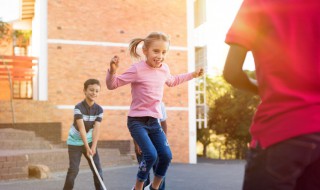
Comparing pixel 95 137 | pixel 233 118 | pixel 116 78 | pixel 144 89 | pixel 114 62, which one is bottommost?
pixel 233 118

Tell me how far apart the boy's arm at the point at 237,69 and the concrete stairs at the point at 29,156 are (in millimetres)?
9537

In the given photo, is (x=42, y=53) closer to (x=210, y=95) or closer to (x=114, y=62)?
(x=114, y=62)

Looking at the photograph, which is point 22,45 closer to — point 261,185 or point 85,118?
point 85,118

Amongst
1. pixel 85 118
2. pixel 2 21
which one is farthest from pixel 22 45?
pixel 85 118

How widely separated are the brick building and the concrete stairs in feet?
12.1

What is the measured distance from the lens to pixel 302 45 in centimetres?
209

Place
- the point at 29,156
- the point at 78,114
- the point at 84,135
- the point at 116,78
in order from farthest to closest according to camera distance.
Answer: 1. the point at 29,156
2. the point at 78,114
3. the point at 84,135
4. the point at 116,78

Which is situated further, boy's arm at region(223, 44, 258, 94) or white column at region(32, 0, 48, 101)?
white column at region(32, 0, 48, 101)

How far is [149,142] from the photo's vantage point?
5.93 metres

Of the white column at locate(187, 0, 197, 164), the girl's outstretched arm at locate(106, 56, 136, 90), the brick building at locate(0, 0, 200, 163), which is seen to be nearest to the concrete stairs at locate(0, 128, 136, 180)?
the brick building at locate(0, 0, 200, 163)

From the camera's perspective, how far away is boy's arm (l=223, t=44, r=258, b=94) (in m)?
2.18

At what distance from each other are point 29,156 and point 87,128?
6484 millimetres

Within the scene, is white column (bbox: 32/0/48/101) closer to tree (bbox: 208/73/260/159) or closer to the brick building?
the brick building

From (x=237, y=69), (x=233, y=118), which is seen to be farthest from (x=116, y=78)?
(x=233, y=118)
